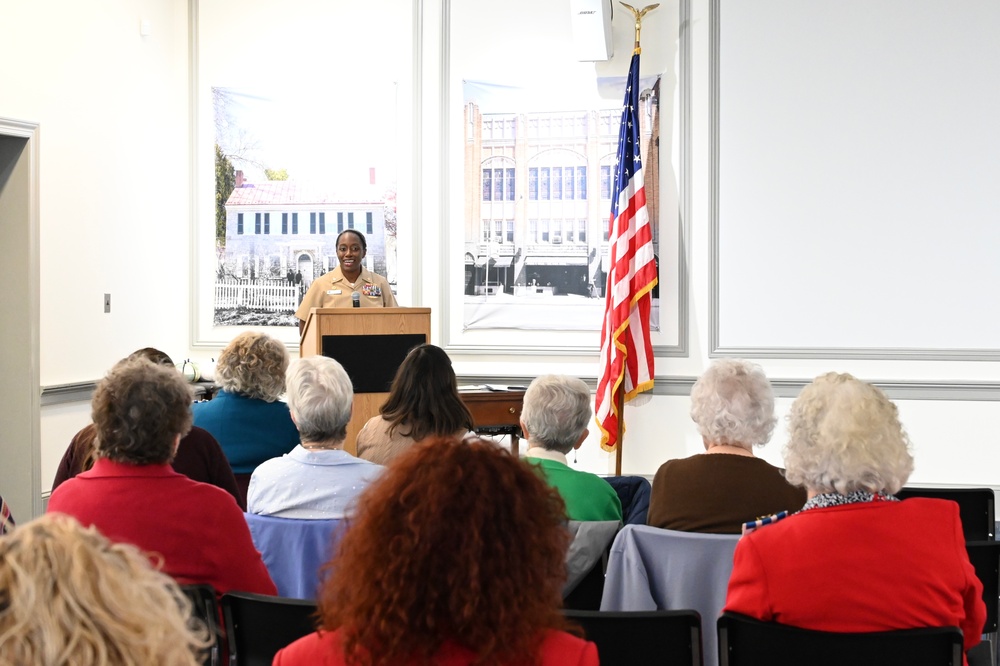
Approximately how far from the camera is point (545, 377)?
10.0ft

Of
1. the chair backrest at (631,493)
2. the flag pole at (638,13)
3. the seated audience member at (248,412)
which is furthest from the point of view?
the flag pole at (638,13)

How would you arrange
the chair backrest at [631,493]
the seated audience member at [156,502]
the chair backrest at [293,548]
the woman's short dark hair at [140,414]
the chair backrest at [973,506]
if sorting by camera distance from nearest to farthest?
the seated audience member at [156,502]
the woman's short dark hair at [140,414]
the chair backrest at [293,548]
the chair backrest at [631,493]
the chair backrest at [973,506]

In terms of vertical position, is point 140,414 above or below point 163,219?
below

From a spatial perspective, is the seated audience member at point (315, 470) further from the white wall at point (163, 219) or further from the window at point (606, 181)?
the window at point (606, 181)

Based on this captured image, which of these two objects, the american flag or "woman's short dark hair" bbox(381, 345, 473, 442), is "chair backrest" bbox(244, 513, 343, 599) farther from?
the american flag

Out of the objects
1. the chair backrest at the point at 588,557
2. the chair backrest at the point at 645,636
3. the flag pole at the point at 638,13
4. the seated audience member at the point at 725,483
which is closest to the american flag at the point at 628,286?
the flag pole at the point at 638,13

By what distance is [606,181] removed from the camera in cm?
651

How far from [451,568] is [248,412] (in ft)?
8.47

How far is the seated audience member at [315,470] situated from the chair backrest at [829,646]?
105 cm

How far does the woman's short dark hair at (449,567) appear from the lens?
1.19 meters

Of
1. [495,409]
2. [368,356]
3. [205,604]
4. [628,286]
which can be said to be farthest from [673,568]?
[628,286]

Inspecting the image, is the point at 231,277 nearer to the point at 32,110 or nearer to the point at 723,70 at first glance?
the point at 32,110

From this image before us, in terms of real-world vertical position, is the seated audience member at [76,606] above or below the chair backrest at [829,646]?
above

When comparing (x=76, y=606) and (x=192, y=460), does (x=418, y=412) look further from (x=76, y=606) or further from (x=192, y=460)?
(x=76, y=606)
